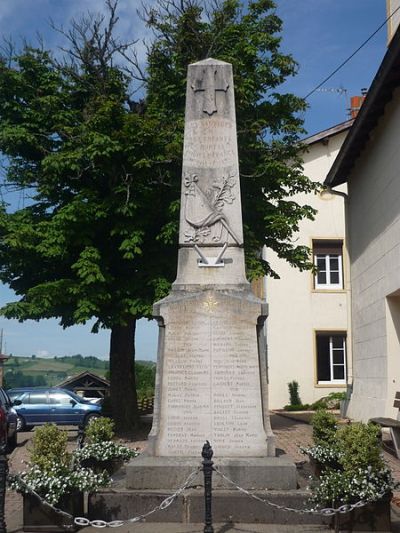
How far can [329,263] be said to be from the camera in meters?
29.2

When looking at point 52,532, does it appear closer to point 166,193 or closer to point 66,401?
point 166,193

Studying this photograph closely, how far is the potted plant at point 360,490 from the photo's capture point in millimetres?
6957

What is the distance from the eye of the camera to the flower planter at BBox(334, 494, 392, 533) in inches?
277

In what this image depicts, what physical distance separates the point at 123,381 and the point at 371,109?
936 centimetres

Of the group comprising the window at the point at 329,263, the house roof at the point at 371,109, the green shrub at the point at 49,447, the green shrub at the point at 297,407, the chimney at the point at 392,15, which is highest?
the chimney at the point at 392,15

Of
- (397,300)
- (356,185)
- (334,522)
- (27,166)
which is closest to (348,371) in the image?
(356,185)

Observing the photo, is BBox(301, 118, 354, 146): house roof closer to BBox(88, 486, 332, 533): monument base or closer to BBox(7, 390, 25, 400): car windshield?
BBox(7, 390, 25, 400): car windshield

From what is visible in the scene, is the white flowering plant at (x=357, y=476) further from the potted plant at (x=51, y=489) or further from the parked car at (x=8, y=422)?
the parked car at (x=8, y=422)

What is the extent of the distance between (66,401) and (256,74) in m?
12.6

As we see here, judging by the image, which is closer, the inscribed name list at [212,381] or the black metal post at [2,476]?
the black metal post at [2,476]

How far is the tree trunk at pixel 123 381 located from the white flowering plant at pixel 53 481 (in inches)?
429

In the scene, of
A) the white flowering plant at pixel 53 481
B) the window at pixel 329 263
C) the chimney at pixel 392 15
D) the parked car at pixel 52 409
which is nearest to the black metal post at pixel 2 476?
the white flowering plant at pixel 53 481

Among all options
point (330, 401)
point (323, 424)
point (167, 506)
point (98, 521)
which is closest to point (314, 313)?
point (330, 401)

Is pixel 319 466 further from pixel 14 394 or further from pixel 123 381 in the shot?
pixel 14 394
